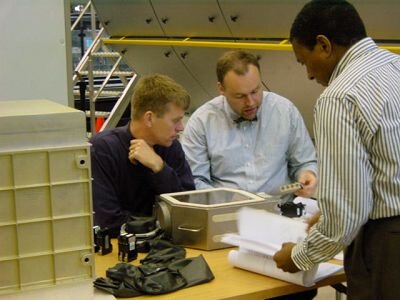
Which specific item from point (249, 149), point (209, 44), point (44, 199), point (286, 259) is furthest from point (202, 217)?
point (209, 44)

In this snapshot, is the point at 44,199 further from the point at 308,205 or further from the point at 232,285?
the point at 308,205

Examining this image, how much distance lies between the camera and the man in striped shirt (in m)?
1.60

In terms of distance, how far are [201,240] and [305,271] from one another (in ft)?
Answer: 1.36

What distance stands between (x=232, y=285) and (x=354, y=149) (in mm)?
544

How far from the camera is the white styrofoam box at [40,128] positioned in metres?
1.43

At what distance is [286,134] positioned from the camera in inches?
116

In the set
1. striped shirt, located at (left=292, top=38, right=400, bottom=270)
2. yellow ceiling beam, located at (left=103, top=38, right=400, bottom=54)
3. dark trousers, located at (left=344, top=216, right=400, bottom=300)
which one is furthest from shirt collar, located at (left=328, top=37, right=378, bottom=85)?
yellow ceiling beam, located at (left=103, top=38, right=400, bottom=54)

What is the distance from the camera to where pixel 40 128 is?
1.46 meters

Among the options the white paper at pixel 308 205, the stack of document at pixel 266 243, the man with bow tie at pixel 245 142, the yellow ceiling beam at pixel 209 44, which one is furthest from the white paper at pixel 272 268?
the yellow ceiling beam at pixel 209 44

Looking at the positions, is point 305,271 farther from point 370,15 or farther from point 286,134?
point 370,15

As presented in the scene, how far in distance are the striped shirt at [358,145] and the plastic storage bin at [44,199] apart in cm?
60

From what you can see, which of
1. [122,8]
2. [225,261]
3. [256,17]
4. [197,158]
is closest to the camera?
[225,261]

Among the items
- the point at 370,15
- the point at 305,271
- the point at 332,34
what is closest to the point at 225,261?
the point at 305,271

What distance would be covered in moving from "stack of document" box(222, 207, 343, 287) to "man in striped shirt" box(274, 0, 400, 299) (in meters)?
0.08
